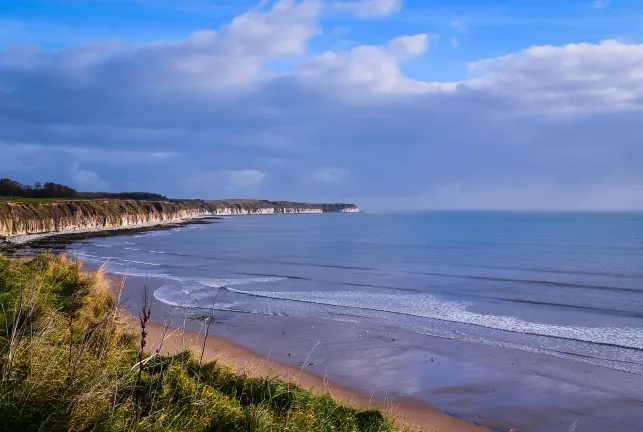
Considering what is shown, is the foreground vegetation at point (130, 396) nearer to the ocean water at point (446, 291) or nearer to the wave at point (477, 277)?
the ocean water at point (446, 291)

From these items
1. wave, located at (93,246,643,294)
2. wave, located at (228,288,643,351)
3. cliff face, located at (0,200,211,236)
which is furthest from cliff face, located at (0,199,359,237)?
wave, located at (228,288,643,351)

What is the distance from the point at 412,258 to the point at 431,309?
21.2 m

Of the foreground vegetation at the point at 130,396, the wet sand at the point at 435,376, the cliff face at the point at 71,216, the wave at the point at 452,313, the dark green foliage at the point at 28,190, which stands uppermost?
the dark green foliage at the point at 28,190

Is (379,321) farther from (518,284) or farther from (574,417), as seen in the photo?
(518,284)

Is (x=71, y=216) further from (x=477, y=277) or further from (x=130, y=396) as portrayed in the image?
(x=130, y=396)

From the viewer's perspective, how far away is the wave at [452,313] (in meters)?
15.5

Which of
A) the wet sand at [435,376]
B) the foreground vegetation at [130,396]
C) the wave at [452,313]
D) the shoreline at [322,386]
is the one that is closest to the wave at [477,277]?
the wave at [452,313]

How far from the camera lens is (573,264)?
35.6 metres

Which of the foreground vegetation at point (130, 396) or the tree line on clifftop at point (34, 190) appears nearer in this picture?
the foreground vegetation at point (130, 396)

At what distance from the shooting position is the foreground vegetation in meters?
4.75

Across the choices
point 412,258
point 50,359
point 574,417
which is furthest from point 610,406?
point 412,258

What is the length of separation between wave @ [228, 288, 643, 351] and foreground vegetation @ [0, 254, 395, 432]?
11002mm

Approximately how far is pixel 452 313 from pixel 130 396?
51.0ft

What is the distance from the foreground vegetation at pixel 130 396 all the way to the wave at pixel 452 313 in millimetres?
11002
